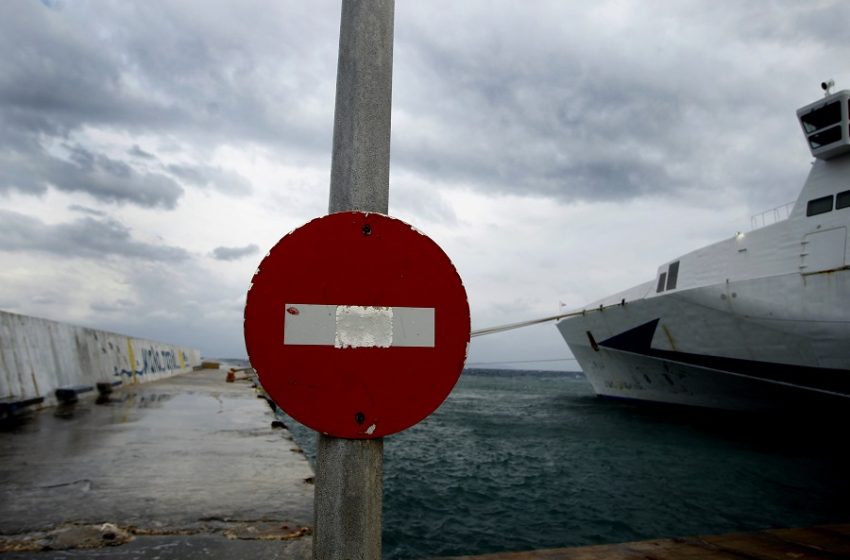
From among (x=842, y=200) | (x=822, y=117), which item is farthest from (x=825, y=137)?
(x=842, y=200)

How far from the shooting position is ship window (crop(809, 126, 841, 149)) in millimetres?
15993

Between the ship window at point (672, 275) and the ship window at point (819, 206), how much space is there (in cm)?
510

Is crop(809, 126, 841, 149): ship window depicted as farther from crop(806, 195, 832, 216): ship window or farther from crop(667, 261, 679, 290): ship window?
crop(667, 261, 679, 290): ship window

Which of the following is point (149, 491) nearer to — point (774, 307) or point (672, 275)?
point (774, 307)

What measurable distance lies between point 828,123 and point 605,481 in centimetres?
1460

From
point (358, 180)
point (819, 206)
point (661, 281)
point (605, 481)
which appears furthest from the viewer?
point (661, 281)

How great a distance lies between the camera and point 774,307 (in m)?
14.8

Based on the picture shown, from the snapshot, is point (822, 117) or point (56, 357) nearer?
point (56, 357)

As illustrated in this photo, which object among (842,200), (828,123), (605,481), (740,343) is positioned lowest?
(605,481)

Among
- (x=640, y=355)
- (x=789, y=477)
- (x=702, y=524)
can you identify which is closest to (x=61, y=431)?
(x=702, y=524)

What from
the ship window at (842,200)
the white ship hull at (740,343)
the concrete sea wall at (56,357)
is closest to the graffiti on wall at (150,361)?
the concrete sea wall at (56,357)

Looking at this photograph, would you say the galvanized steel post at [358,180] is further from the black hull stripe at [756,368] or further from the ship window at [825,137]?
the ship window at [825,137]

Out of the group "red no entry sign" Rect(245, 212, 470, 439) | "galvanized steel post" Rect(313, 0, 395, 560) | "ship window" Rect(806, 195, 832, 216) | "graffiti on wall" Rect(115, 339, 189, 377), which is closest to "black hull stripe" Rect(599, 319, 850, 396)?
"ship window" Rect(806, 195, 832, 216)

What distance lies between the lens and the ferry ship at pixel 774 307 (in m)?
14.1
